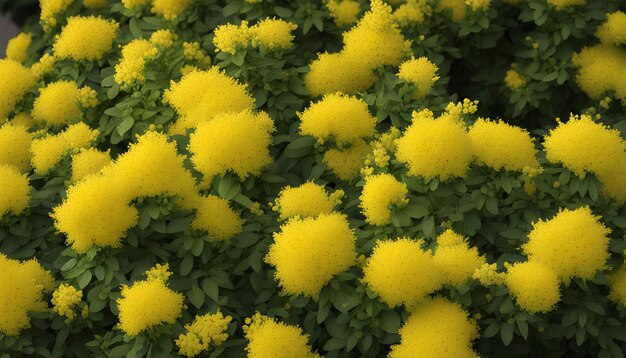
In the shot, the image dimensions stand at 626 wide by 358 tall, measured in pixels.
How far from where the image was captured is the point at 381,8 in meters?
4.51

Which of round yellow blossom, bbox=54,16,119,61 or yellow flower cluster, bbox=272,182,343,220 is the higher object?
round yellow blossom, bbox=54,16,119,61

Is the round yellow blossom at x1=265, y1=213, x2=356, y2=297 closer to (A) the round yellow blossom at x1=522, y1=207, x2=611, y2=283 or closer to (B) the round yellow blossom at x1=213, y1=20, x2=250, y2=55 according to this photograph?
(A) the round yellow blossom at x1=522, y1=207, x2=611, y2=283

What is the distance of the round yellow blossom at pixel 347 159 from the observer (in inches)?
162

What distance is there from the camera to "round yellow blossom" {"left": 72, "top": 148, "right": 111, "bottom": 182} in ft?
13.3

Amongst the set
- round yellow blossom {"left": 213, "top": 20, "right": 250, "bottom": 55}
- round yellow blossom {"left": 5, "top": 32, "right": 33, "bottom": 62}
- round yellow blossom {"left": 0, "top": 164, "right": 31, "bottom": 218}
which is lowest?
round yellow blossom {"left": 5, "top": 32, "right": 33, "bottom": 62}

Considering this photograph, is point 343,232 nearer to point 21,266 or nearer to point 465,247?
point 465,247

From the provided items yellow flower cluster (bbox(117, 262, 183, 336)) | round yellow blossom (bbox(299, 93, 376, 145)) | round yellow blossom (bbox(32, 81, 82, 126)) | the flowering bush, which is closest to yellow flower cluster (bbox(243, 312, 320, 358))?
the flowering bush

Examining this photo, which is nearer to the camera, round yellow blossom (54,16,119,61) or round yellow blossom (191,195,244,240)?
round yellow blossom (191,195,244,240)

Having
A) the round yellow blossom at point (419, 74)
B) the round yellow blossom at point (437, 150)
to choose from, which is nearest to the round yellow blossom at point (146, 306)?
the round yellow blossom at point (437, 150)

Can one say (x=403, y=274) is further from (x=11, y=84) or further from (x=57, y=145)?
(x=11, y=84)

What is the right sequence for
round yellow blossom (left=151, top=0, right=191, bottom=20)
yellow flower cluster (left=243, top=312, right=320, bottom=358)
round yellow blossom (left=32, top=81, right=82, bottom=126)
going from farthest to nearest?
round yellow blossom (left=151, top=0, right=191, bottom=20), round yellow blossom (left=32, top=81, right=82, bottom=126), yellow flower cluster (left=243, top=312, right=320, bottom=358)

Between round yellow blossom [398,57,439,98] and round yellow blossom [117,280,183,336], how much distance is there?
1.65m

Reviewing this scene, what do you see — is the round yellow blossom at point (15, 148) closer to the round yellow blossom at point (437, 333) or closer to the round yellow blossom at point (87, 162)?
the round yellow blossom at point (87, 162)

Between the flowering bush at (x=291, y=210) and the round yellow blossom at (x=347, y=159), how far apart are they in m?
0.01
